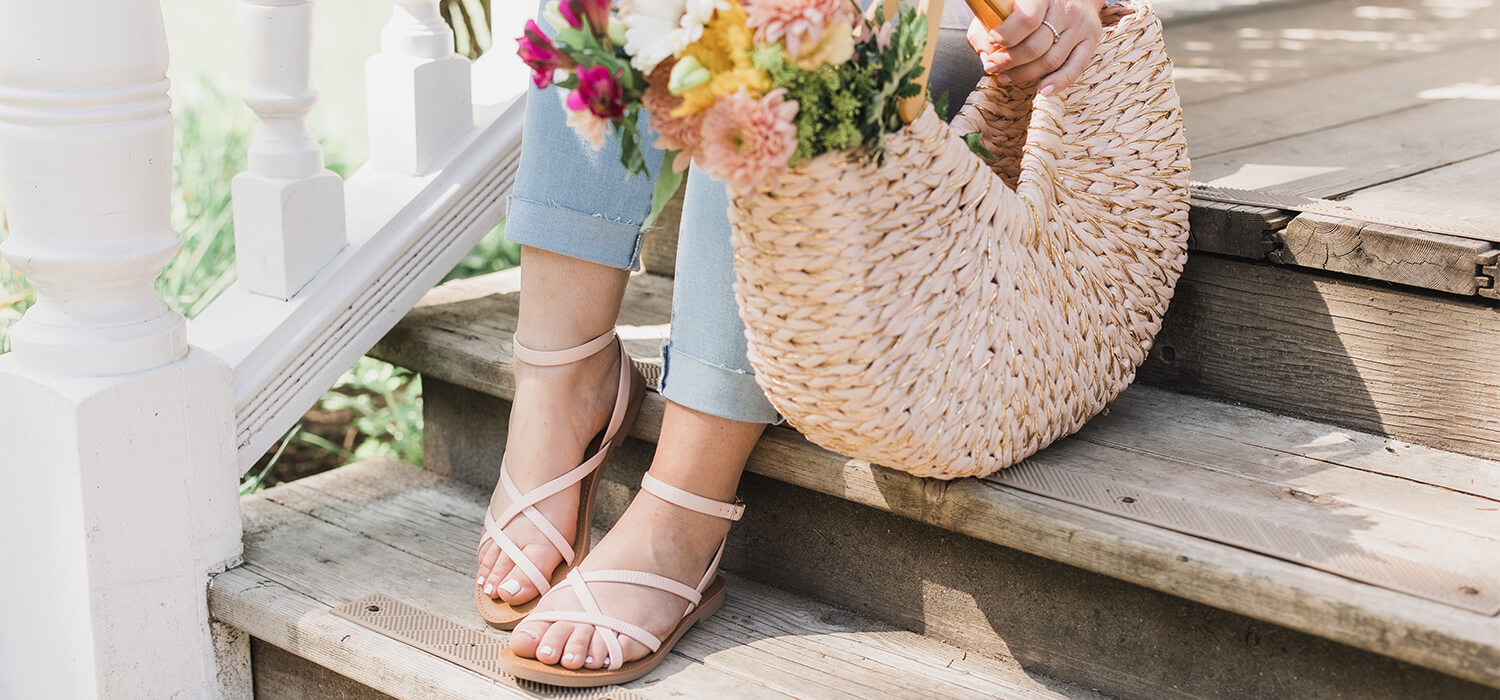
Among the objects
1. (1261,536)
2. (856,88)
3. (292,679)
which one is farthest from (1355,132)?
(292,679)

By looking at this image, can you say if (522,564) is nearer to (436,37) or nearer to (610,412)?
(610,412)

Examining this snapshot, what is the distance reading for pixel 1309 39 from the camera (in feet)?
6.88

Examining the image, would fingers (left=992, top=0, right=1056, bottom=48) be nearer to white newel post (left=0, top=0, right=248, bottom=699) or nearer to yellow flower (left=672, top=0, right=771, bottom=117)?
yellow flower (left=672, top=0, right=771, bottom=117)

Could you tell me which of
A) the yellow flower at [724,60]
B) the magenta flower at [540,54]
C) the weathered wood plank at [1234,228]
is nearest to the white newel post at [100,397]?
the magenta flower at [540,54]

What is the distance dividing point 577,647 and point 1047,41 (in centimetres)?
61

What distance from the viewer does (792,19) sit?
70 centimetres

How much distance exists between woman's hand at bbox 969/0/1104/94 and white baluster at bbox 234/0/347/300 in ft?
2.19

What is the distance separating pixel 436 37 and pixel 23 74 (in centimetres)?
45

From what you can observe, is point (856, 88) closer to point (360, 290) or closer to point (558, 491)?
point (558, 491)

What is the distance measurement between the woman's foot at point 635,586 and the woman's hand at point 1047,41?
46 centimetres

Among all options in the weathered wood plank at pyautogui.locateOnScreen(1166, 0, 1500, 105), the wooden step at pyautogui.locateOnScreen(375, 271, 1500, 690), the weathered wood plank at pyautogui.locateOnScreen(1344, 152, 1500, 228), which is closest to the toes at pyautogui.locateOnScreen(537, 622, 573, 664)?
the wooden step at pyautogui.locateOnScreen(375, 271, 1500, 690)

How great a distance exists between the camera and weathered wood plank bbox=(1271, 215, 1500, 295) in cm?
104

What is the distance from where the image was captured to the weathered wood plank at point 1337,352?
1068 mm

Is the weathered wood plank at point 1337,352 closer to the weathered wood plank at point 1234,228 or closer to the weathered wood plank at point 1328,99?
the weathered wood plank at point 1234,228
